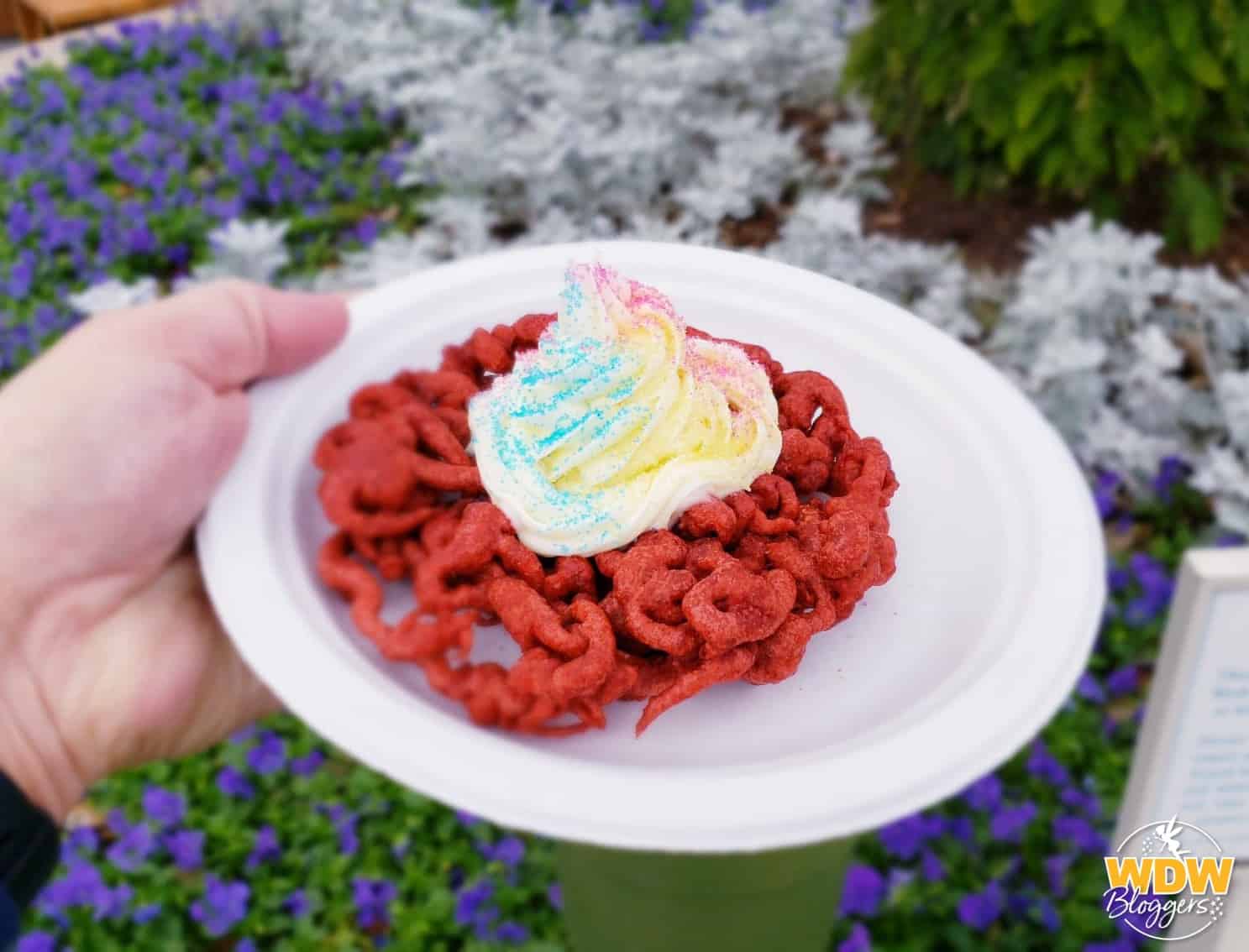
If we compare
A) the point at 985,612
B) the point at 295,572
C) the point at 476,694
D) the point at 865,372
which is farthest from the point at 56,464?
the point at 985,612

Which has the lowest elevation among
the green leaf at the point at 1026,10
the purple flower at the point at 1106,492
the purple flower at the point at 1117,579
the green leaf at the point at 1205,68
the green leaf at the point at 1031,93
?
the purple flower at the point at 1117,579

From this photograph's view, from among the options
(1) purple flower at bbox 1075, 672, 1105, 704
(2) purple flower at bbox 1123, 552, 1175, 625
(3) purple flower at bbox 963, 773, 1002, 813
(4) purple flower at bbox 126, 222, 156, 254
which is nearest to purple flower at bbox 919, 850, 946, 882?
(3) purple flower at bbox 963, 773, 1002, 813

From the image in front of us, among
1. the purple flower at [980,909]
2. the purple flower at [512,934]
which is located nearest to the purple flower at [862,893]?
the purple flower at [980,909]

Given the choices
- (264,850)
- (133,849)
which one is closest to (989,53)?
(264,850)

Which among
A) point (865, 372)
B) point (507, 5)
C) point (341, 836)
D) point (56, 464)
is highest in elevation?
point (865, 372)

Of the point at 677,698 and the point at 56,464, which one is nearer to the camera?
the point at 677,698

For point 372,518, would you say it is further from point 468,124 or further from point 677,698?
point 468,124

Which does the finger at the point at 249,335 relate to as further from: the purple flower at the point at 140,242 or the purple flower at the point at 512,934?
the purple flower at the point at 140,242
